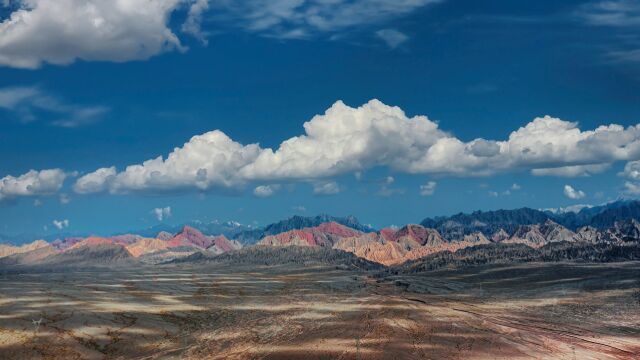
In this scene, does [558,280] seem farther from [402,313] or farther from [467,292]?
[402,313]

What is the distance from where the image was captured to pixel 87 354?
80.1 meters

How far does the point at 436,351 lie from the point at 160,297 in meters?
93.5

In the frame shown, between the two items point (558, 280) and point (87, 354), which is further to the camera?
point (558, 280)

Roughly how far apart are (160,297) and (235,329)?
57.8m

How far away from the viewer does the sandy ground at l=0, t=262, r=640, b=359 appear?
3223 inches

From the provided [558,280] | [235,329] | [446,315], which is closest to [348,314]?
[446,315]

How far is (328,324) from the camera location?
10762 centimetres

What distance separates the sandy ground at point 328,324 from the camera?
8188 centimetres

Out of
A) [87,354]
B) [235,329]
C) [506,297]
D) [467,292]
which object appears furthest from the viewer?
[467,292]

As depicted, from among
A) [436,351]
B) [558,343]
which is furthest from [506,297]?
[436,351]

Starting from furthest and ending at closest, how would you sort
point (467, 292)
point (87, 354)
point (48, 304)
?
point (467, 292) < point (48, 304) < point (87, 354)

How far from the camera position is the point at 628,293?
145125 millimetres

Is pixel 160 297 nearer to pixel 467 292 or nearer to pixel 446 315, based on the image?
pixel 446 315

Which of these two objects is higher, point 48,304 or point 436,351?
point 48,304
